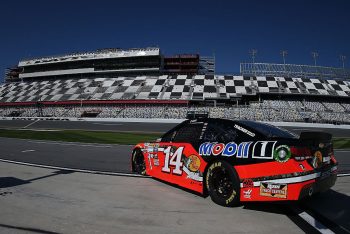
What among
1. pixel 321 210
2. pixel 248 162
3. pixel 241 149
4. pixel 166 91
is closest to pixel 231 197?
pixel 248 162

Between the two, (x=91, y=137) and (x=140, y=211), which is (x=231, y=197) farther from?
(x=91, y=137)

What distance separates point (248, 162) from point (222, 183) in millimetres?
574

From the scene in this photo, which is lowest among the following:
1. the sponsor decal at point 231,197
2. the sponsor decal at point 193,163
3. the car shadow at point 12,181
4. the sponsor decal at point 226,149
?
the car shadow at point 12,181

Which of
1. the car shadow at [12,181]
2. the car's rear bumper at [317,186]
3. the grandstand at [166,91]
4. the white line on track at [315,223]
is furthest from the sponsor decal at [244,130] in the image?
the grandstand at [166,91]

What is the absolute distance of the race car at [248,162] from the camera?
345 cm

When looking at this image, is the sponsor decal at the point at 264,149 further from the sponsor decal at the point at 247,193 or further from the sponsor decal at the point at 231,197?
the sponsor decal at the point at 231,197


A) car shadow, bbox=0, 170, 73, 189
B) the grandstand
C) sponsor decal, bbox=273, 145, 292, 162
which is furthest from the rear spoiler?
the grandstand

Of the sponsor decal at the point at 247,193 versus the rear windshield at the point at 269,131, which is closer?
the sponsor decal at the point at 247,193

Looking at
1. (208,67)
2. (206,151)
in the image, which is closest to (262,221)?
(206,151)

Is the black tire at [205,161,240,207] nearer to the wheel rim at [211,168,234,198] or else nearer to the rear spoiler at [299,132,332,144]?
the wheel rim at [211,168,234,198]

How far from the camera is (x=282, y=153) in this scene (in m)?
3.46

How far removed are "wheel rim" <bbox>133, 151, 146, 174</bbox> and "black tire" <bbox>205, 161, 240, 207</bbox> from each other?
2.23 meters

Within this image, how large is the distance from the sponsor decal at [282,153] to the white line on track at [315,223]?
0.76 metres

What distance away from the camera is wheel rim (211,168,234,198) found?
3.96m
